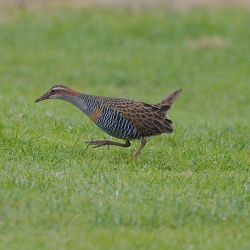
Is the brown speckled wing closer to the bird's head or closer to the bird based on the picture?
the bird

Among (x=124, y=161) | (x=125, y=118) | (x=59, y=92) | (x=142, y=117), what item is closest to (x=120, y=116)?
(x=125, y=118)

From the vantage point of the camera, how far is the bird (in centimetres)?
973

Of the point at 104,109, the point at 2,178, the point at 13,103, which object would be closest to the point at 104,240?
the point at 2,178

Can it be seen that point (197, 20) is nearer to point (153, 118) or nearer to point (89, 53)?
point (89, 53)

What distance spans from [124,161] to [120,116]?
0.60m

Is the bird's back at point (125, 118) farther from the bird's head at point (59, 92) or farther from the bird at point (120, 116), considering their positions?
the bird's head at point (59, 92)

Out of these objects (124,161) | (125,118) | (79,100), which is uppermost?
(79,100)

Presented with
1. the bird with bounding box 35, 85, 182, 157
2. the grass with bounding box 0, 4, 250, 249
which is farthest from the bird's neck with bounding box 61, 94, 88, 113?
the grass with bounding box 0, 4, 250, 249

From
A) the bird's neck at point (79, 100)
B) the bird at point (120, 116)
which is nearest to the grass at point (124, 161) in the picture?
the bird at point (120, 116)

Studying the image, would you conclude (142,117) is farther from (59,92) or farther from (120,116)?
(59,92)

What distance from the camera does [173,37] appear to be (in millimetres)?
24141

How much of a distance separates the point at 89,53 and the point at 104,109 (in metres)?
12.9

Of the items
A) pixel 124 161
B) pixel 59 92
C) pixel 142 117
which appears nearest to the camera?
pixel 124 161

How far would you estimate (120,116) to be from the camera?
9773 mm
